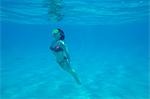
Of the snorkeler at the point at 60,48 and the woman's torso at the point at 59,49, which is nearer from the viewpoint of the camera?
the snorkeler at the point at 60,48

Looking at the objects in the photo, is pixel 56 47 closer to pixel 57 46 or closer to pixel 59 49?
pixel 57 46

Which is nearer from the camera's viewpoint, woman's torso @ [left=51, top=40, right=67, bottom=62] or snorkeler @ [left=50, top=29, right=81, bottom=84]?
snorkeler @ [left=50, top=29, right=81, bottom=84]

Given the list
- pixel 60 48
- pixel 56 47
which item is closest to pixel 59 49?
pixel 60 48

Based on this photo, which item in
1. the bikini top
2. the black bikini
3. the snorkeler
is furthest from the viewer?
the black bikini

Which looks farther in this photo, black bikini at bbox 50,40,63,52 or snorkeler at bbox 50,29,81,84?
black bikini at bbox 50,40,63,52

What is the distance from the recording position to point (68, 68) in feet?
38.9

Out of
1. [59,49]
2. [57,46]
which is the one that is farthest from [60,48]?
[57,46]

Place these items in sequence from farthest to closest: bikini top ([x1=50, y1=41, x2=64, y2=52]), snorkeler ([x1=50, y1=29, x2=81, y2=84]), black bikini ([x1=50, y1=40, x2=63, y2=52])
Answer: black bikini ([x1=50, y1=40, x2=63, y2=52]), bikini top ([x1=50, y1=41, x2=64, y2=52]), snorkeler ([x1=50, y1=29, x2=81, y2=84])

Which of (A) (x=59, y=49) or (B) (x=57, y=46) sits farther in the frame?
(A) (x=59, y=49)

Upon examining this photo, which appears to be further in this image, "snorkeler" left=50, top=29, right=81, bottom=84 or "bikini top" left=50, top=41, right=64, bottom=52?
"bikini top" left=50, top=41, right=64, bottom=52

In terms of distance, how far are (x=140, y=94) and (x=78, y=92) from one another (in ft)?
12.7

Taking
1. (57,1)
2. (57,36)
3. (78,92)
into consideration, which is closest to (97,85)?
(78,92)

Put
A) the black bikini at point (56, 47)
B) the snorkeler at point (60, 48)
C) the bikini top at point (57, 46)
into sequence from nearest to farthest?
the snorkeler at point (60, 48) < the bikini top at point (57, 46) < the black bikini at point (56, 47)

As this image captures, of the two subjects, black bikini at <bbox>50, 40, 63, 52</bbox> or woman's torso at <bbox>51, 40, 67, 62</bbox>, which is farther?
black bikini at <bbox>50, 40, 63, 52</bbox>
